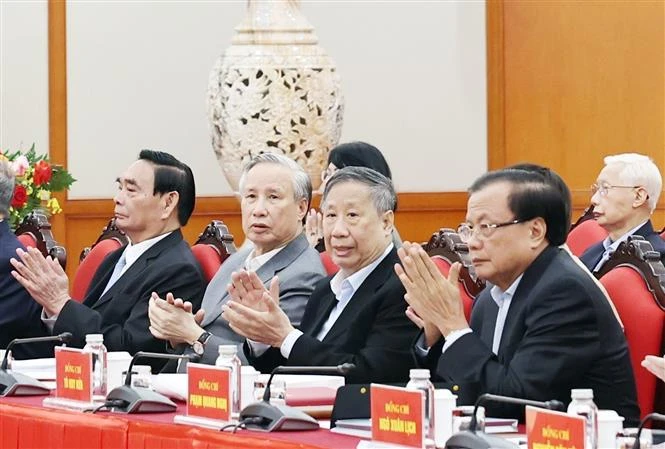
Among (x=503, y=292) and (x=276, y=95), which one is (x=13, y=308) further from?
(x=276, y=95)

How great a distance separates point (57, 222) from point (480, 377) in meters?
5.77

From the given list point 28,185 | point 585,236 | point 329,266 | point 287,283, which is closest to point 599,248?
point 585,236

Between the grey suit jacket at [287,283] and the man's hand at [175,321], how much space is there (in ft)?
0.42

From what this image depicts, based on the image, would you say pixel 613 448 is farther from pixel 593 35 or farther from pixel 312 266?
pixel 593 35

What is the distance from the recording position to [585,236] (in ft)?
19.3

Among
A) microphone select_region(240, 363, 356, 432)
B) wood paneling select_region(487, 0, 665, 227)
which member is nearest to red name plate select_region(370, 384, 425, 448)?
microphone select_region(240, 363, 356, 432)

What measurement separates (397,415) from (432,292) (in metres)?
0.50

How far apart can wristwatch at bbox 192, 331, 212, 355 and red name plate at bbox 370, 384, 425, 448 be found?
106 centimetres

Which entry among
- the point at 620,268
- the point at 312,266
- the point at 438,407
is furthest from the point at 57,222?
the point at 438,407

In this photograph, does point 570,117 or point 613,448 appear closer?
point 613,448

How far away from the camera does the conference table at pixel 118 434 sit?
9.08 ft

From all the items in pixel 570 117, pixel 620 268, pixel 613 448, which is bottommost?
pixel 613 448

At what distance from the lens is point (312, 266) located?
13.3 feet

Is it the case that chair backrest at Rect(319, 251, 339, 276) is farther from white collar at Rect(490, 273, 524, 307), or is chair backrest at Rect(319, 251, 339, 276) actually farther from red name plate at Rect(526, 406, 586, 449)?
red name plate at Rect(526, 406, 586, 449)
